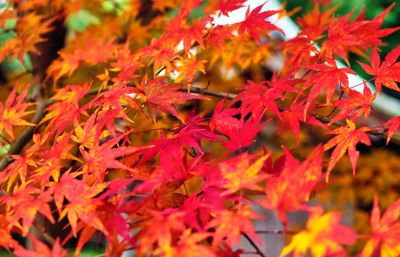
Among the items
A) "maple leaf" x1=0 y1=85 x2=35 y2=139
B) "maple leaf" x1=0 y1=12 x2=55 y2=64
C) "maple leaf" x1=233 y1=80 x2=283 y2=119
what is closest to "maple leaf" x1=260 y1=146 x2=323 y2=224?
"maple leaf" x1=233 y1=80 x2=283 y2=119

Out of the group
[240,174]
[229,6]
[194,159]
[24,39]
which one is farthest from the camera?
[24,39]

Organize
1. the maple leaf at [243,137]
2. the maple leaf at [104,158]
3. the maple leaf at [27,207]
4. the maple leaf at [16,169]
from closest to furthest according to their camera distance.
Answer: the maple leaf at [27,207], the maple leaf at [104,158], the maple leaf at [243,137], the maple leaf at [16,169]

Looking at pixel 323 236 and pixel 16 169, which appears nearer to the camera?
pixel 323 236

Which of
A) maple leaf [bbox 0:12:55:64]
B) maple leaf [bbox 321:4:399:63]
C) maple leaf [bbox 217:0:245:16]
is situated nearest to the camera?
maple leaf [bbox 321:4:399:63]

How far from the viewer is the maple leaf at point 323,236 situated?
1.08 m

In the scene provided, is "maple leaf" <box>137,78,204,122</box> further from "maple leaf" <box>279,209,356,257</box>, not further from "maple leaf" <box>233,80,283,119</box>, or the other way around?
"maple leaf" <box>279,209,356,257</box>

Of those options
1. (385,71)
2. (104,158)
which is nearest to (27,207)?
(104,158)

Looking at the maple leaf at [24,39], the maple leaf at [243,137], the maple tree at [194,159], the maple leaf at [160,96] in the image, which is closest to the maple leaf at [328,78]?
the maple tree at [194,159]

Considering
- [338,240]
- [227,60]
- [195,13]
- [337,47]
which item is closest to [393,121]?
[337,47]

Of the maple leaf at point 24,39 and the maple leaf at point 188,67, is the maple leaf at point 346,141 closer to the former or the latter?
the maple leaf at point 188,67

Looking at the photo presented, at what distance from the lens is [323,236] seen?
1094mm

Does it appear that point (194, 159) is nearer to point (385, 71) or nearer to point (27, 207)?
point (27, 207)

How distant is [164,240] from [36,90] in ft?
5.90

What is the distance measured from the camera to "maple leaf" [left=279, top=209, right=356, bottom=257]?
1084 millimetres
